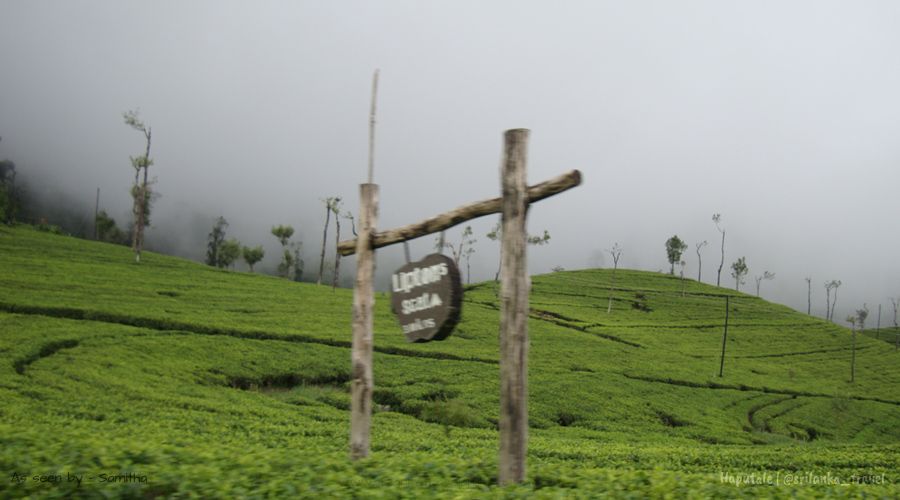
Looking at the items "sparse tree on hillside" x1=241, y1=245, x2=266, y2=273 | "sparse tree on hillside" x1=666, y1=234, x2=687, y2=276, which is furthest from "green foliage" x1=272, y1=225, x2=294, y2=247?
"sparse tree on hillside" x1=666, y1=234, x2=687, y2=276

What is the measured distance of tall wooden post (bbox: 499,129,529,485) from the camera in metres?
7.69

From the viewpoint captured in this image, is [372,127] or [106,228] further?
[106,228]

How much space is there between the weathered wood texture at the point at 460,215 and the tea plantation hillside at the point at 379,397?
3226 millimetres

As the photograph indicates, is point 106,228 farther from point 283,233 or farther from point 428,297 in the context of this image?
point 428,297

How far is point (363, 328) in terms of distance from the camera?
988 centimetres

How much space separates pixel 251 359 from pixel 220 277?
32.4 meters

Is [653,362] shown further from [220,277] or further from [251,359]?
[220,277]

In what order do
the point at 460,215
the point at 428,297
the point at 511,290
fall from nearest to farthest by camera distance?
the point at 511,290 → the point at 428,297 → the point at 460,215

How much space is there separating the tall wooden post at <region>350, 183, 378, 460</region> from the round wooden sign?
0.98 m

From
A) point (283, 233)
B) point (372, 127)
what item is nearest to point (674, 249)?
point (283, 233)

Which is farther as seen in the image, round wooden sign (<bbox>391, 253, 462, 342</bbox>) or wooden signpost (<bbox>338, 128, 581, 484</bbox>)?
round wooden sign (<bbox>391, 253, 462, 342</bbox>)

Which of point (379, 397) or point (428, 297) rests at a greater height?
point (428, 297)

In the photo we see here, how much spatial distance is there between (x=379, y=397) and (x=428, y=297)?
2844cm

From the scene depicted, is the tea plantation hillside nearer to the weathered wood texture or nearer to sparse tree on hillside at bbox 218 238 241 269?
the weathered wood texture
